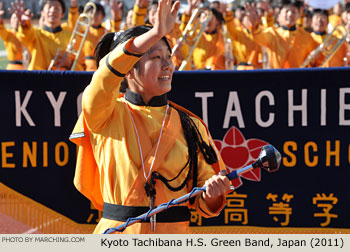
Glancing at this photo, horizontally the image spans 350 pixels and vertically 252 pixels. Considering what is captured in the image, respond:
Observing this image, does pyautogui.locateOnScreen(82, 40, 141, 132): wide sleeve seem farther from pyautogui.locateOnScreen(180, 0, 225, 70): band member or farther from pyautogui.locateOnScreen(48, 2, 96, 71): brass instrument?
pyautogui.locateOnScreen(180, 0, 225, 70): band member

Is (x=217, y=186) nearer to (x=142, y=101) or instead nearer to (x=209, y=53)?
(x=142, y=101)

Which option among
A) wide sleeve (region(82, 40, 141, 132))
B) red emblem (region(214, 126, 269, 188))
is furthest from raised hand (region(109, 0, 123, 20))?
wide sleeve (region(82, 40, 141, 132))

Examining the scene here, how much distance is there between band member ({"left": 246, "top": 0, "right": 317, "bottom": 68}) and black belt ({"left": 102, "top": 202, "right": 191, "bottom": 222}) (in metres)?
7.36

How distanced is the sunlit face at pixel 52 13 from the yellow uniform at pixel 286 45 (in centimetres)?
275

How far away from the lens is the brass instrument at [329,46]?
33.5 ft

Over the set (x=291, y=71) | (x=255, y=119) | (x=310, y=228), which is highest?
(x=291, y=71)

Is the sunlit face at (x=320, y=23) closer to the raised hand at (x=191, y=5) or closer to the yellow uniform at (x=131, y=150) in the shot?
the raised hand at (x=191, y=5)

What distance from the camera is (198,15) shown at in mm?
10016

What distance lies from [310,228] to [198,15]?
209 inches

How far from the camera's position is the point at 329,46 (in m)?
10.5

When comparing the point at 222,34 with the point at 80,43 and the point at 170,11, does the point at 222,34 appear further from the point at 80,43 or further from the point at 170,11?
the point at 170,11

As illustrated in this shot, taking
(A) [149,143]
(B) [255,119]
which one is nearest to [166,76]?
(A) [149,143]

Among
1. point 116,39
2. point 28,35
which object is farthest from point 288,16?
point 116,39

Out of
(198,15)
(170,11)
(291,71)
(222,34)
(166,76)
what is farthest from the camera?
(222,34)
